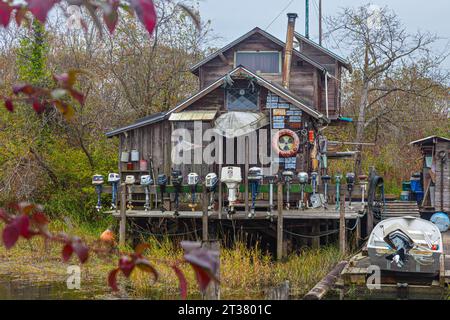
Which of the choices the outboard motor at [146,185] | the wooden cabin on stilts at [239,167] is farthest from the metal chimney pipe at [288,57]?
the outboard motor at [146,185]

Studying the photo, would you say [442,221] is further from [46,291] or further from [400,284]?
[46,291]

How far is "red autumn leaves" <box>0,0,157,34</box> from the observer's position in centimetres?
215

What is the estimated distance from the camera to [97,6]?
2.36m

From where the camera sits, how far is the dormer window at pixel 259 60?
1011 inches

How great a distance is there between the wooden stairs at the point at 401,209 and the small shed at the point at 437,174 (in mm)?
741

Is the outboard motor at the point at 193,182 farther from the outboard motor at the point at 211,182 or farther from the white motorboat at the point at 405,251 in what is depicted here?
the white motorboat at the point at 405,251

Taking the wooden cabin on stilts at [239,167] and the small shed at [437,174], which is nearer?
the wooden cabin on stilts at [239,167]

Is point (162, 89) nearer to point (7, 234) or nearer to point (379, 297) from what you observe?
point (379, 297)

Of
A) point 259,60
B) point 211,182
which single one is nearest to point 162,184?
point 211,182

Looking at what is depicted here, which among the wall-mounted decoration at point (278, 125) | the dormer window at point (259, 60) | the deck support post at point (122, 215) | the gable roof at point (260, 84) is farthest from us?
the dormer window at point (259, 60)

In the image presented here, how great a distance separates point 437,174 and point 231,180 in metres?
8.06

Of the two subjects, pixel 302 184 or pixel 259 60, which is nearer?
pixel 302 184

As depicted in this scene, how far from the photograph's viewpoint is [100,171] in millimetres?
24484

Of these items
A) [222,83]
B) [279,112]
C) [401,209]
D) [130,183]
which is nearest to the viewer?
[130,183]
